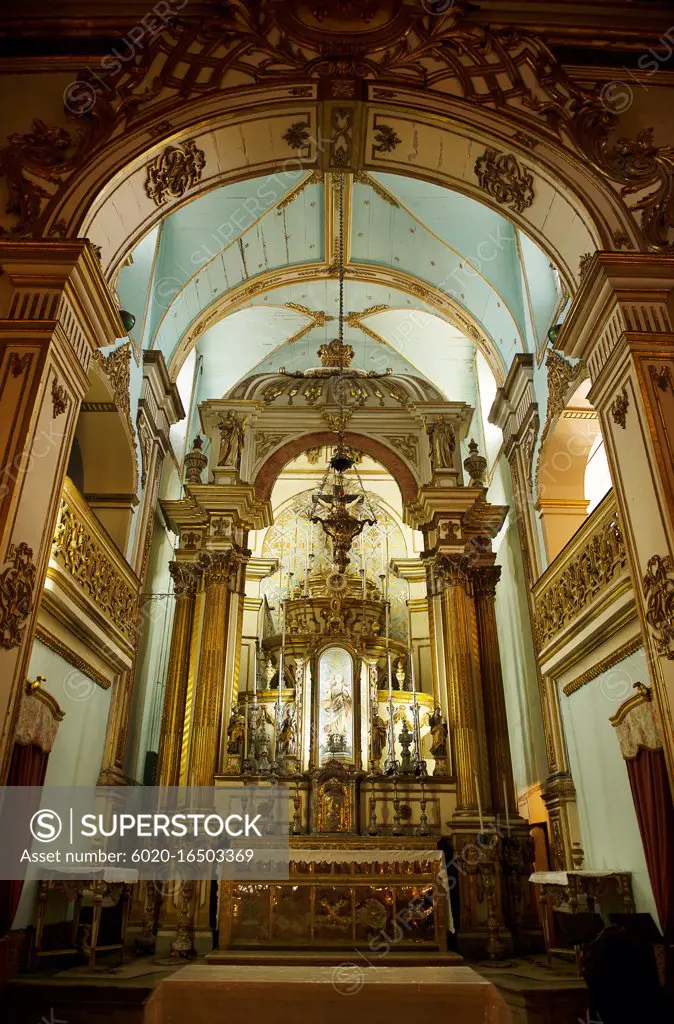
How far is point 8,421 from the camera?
512 centimetres

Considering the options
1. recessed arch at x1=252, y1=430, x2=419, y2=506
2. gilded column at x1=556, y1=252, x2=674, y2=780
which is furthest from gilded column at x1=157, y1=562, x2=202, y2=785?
gilded column at x1=556, y1=252, x2=674, y2=780

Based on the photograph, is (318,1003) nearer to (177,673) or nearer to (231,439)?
(177,673)

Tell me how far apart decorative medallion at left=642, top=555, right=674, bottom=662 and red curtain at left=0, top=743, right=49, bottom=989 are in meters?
4.56

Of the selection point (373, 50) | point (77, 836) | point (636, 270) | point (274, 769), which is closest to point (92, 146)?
point (373, 50)

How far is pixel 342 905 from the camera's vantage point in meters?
7.70

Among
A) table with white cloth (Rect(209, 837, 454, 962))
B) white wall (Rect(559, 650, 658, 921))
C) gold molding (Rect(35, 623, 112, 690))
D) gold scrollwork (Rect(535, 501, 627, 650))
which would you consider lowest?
table with white cloth (Rect(209, 837, 454, 962))

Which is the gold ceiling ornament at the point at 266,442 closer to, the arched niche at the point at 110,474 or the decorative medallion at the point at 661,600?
the arched niche at the point at 110,474

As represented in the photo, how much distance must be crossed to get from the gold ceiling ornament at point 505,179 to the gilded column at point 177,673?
22.0 ft

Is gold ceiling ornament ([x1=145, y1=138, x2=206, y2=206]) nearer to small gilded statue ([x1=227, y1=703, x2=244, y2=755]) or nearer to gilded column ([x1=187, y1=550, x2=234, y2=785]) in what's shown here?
gilded column ([x1=187, y1=550, x2=234, y2=785])

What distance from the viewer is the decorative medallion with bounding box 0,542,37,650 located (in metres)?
4.66

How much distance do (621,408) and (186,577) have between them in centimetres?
734

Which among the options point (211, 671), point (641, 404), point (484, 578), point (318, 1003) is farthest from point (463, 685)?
point (318, 1003)

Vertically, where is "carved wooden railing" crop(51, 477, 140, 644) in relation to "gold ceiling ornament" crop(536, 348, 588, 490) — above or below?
below

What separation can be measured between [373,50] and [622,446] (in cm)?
445
